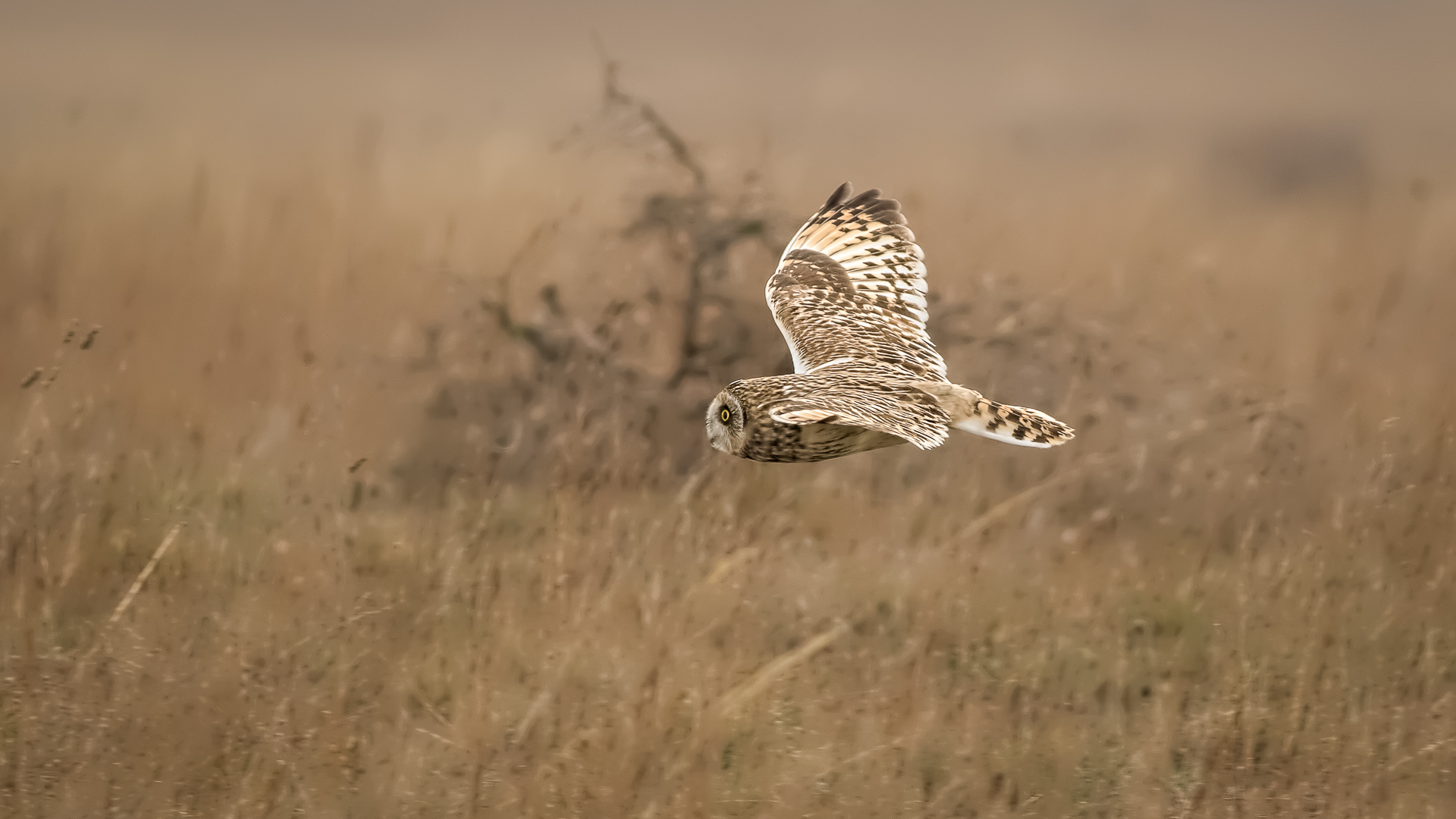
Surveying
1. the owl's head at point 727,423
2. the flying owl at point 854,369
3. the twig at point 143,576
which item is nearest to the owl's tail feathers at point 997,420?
the flying owl at point 854,369

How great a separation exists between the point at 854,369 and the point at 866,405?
1.77 feet

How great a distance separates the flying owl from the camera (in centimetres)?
293

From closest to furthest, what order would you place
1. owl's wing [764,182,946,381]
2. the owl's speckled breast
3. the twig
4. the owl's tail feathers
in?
1. the owl's speckled breast
2. the owl's tail feathers
3. owl's wing [764,182,946,381]
4. the twig

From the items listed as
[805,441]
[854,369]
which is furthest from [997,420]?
[805,441]

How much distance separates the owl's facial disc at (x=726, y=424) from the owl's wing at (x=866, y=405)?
0.08 meters

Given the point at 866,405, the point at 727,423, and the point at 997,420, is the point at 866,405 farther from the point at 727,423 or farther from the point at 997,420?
the point at 997,420

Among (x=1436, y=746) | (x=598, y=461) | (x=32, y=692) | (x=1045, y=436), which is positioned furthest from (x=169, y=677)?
(x=1436, y=746)

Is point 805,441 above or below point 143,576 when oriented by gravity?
above

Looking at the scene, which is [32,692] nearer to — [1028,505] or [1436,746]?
[1028,505]

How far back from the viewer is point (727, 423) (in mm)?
3018

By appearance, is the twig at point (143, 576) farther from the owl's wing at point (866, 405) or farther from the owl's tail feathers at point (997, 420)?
the owl's tail feathers at point (997, 420)

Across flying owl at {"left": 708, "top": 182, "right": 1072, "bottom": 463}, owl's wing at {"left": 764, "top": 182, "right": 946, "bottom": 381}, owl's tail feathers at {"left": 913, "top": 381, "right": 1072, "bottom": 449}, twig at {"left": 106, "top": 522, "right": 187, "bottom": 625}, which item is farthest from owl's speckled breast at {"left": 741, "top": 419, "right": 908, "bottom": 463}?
twig at {"left": 106, "top": 522, "right": 187, "bottom": 625}

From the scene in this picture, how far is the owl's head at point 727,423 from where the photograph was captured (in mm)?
2980

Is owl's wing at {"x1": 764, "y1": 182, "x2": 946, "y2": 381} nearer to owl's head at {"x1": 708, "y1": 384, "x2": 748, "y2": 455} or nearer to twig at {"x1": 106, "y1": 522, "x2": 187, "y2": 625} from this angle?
owl's head at {"x1": 708, "y1": 384, "x2": 748, "y2": 455}
